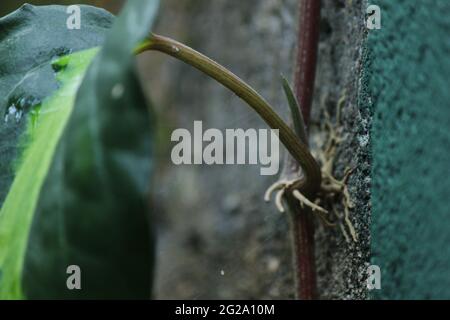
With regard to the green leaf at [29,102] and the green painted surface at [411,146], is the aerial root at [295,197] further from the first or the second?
the green leaf at [29,102]

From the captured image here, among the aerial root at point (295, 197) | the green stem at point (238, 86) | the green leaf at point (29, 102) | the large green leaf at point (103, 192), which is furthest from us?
the aerial root at point (295, 197)

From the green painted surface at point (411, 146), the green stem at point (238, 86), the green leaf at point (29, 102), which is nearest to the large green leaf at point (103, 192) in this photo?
the green leaf at point (29, 102)

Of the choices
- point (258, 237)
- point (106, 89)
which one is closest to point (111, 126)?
point (106, 89)

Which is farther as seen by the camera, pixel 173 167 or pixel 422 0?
pixel 173 167

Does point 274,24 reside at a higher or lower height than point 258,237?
higher

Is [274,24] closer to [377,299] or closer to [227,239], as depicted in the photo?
[227,239]

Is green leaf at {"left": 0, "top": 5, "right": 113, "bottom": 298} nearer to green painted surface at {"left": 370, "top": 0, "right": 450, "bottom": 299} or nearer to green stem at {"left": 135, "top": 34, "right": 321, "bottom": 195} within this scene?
green stem at {"left": 135, "top": 34, "right": 321, "bottom": 195}

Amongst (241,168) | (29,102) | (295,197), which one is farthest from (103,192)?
(241,168)
